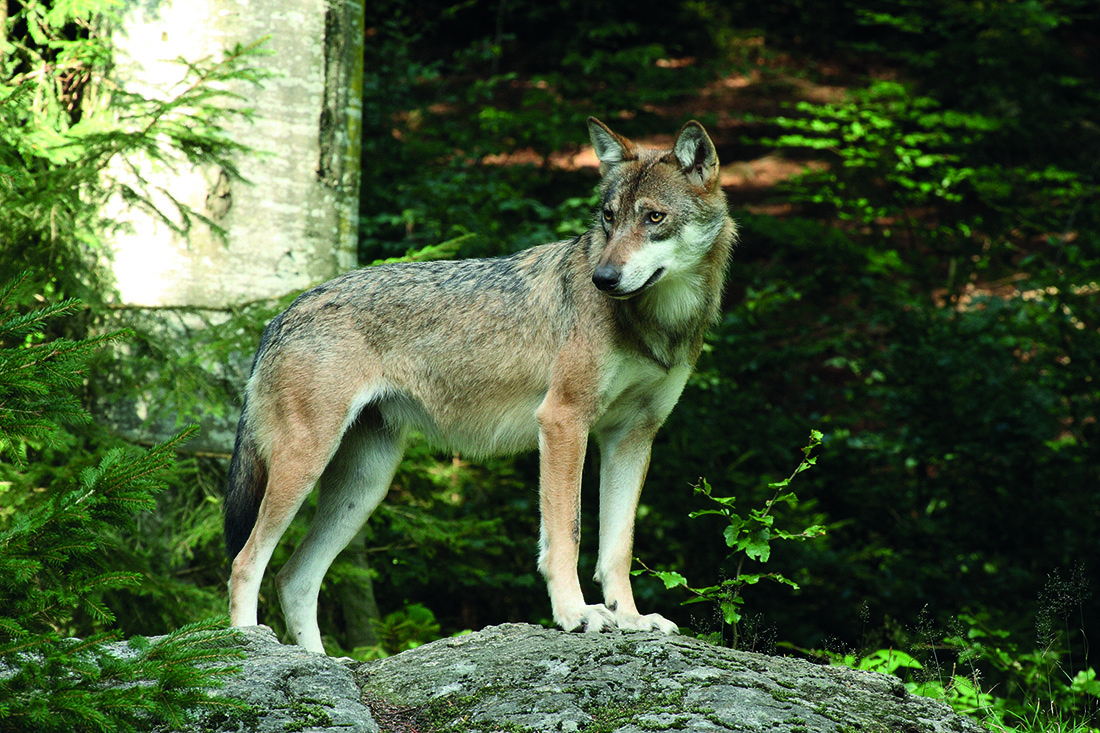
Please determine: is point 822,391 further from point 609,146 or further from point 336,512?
point 336,512

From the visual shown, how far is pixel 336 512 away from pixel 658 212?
2.21 metres

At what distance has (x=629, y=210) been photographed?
13.6ft

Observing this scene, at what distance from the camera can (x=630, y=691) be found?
307cm

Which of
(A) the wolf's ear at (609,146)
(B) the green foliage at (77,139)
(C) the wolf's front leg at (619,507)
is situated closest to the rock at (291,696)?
(C) the wolf's front leg at (619,507)

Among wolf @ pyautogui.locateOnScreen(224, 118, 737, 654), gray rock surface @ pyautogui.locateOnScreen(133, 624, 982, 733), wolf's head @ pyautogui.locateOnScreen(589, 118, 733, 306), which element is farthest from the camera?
wolf @ pyautogui.locateOnScreen(224, 118, 737, 654)

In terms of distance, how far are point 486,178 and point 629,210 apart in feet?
17.6

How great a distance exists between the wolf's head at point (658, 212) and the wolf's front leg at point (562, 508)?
0.66 metres

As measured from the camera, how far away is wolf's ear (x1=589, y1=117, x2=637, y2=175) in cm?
446

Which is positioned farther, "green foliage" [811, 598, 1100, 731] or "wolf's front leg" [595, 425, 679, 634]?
"wolf's front leg" [595, 425, 679, 634]

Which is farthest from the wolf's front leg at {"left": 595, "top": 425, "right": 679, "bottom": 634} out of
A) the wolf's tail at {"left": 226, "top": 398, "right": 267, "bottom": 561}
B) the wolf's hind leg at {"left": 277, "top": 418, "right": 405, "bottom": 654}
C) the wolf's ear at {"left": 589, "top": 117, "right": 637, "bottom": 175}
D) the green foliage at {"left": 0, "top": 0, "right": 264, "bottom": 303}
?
the green foliage at {"left": 0, "top": 0, "right": 264, "bottom": 303}

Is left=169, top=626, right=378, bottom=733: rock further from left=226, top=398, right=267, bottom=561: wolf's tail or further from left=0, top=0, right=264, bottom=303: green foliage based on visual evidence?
left=0, top=0, right=264, bottom=303: green foliage

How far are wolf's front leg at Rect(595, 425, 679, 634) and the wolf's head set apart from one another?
2.45 feet

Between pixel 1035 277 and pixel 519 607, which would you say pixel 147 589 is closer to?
pixel 519 607

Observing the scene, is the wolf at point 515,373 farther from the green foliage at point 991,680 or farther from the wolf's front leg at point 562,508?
the green foliage at point 991,680
